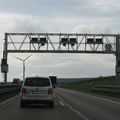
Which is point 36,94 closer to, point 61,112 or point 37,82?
point 37,82

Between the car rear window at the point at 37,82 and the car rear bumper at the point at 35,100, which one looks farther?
the car rear window at the point at 37,82

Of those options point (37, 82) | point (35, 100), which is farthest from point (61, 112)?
point (37, 82)

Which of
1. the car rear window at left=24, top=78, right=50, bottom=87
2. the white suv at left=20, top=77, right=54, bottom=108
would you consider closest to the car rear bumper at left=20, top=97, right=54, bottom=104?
the white suv at left=20, top=77, right=54, bottom=108

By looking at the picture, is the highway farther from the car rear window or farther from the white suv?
the car rear window

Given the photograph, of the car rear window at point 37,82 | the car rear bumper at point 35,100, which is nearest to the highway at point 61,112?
the car rear bumper at point 35,100

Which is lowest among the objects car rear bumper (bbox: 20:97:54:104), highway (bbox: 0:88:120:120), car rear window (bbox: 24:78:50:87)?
highway (bbox: 0:88:120:120)

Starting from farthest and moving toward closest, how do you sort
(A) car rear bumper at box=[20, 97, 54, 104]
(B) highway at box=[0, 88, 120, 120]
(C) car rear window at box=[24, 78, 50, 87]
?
(C) car rear window at box=[24, 78, 50, 87] → (A) car rear bumper at box=[20, 97, 54, 104] → (B) highway at box=[0, 88, 120, 120]

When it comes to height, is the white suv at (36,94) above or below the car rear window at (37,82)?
below

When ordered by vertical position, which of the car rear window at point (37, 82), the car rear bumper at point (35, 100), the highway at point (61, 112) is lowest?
the highway at point (61, 112)

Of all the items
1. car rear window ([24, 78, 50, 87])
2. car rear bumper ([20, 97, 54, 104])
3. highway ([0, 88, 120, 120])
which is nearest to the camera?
highway ([0, 88, 120, 120])

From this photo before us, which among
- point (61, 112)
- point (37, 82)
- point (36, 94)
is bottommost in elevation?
point (61, 112)

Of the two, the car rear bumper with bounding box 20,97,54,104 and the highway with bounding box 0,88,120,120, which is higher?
the car rear bumper with bounding box 20,97,54,104

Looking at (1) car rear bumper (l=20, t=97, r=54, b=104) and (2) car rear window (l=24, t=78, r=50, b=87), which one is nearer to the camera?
(1) car rear bumper (l=20, t=97, r=54, b=104)

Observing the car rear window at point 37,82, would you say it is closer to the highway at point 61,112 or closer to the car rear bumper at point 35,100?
Result: the car rear bumper at point 35,100
